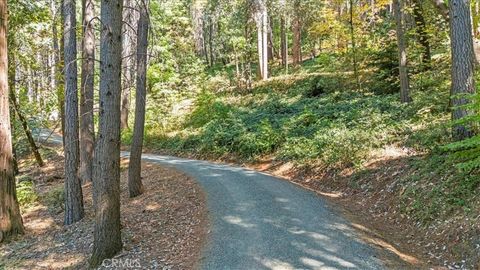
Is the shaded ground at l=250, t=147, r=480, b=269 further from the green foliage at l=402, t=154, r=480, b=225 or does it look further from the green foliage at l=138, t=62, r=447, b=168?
the green foliage at l=138, t=62, r=447, b=168

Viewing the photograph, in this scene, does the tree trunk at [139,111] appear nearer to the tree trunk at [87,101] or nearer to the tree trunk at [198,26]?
the tree trunk at [87,101]

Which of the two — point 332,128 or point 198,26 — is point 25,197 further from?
point 198,26

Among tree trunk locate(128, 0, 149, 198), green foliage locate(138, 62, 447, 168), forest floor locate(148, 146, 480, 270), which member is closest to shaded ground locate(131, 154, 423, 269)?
forest floor locate(148, 146, 480, 270)

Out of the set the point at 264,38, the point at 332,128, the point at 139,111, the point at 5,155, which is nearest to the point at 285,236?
the point at 139,111

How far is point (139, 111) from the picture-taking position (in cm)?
1063

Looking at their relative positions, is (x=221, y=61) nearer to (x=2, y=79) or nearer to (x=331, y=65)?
(x=331, y=65)

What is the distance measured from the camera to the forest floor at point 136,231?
6.81 m

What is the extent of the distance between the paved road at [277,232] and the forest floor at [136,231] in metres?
0.47

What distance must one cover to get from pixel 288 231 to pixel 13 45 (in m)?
11.6

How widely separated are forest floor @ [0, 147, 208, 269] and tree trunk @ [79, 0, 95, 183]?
991mm

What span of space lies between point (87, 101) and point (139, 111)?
2.10 meters

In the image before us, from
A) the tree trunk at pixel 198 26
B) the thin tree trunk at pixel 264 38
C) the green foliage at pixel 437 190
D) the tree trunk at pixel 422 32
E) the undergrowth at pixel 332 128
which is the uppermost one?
the tree trunk at pixel 198 26

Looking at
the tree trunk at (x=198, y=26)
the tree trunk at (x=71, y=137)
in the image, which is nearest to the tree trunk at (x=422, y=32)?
the tree trunk at (x=71, y=137)

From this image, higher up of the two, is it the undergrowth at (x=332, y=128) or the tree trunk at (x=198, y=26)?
the tree trunk at (x=198, y=26)
